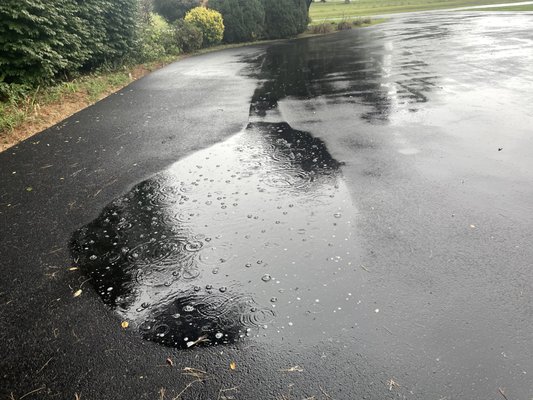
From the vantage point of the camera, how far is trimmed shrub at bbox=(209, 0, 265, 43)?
2177 centimetres

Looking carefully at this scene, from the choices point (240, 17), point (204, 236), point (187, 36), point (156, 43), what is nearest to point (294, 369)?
point (204, 236)

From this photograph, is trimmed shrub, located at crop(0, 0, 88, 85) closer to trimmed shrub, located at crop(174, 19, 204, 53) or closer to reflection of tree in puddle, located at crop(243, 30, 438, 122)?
reflection of tree in puddle, located at crop(243, 30, 438, 122)

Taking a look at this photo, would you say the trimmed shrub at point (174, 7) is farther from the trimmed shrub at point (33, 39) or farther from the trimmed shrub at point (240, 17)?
the trimmed shrub at point (33, 39)

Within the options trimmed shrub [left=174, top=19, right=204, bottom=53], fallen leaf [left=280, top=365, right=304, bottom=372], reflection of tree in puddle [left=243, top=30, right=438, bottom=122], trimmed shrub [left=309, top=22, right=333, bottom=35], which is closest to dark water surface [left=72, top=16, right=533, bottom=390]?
fallen leaf [left=280, top=365, right=304, bottom=372]

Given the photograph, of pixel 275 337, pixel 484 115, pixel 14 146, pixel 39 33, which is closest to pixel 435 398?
pixel 275 337

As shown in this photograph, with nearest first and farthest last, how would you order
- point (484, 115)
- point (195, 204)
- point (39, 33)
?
point (195, 204) < point (484, 115) < point (39, 33)

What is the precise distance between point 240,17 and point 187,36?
407 cm

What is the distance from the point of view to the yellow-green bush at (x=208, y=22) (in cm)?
2020

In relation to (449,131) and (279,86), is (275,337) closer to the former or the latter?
(449,131)

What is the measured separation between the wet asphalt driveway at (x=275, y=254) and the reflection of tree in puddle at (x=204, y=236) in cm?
3

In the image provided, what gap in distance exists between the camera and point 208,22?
20.3m

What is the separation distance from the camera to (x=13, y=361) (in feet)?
11.0

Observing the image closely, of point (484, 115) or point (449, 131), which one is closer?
point (449, 131)

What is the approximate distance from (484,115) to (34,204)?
892cm
